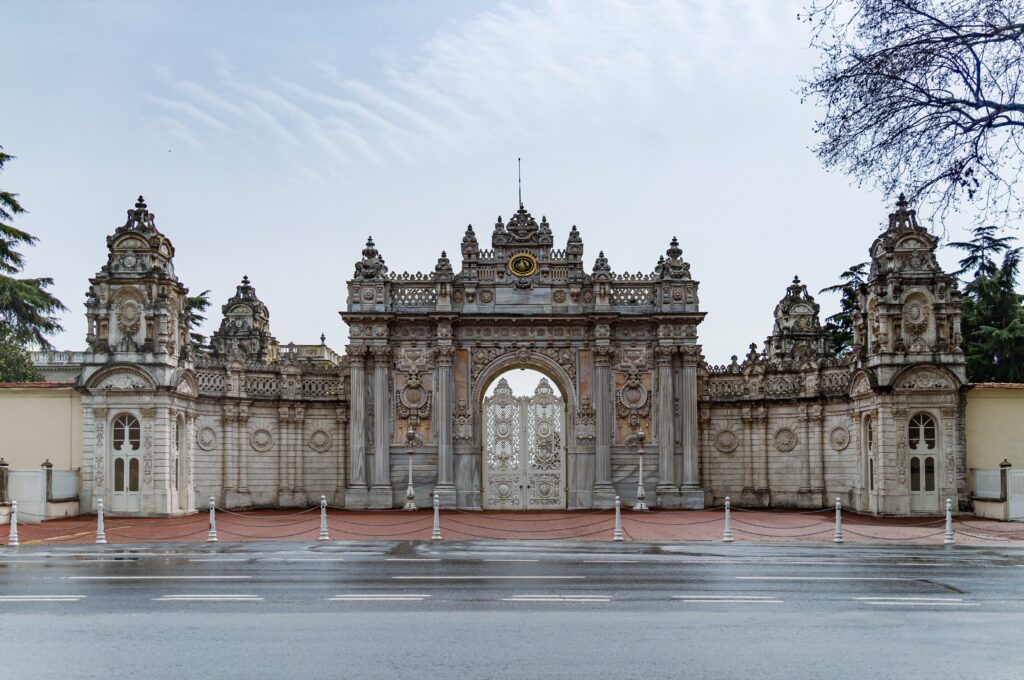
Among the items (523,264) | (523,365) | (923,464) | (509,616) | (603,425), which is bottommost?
(509,616)

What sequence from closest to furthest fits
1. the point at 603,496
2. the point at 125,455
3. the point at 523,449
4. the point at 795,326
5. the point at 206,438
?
the point at 125,455, the point at 603,496, the point at 206,438, the point at 523,449, the point at 795,326

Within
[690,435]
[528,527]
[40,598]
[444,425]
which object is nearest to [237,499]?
[444,425]

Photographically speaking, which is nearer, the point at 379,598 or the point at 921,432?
the point at 379,598

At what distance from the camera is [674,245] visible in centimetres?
3781

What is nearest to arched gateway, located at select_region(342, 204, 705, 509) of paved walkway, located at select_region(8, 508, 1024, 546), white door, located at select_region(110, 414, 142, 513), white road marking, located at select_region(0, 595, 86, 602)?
paved walkway, located at select_region(8, 508, 1024, 546)

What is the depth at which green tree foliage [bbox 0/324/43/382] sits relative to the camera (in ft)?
161

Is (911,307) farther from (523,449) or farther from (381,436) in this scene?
(381,436)

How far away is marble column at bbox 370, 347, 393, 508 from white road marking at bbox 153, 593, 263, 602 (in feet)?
69.8

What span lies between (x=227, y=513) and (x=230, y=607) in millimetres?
21986

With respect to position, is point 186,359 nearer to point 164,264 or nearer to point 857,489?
point 164,264

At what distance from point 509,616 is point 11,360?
139 ft

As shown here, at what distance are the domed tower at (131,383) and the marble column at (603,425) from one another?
1311 cm

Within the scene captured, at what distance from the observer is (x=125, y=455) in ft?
107

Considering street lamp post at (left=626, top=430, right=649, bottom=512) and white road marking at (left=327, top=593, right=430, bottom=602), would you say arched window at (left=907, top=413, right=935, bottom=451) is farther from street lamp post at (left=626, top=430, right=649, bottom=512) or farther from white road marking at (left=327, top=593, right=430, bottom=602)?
white road marking at (left=327, top=593, right=430, bottom=602)
